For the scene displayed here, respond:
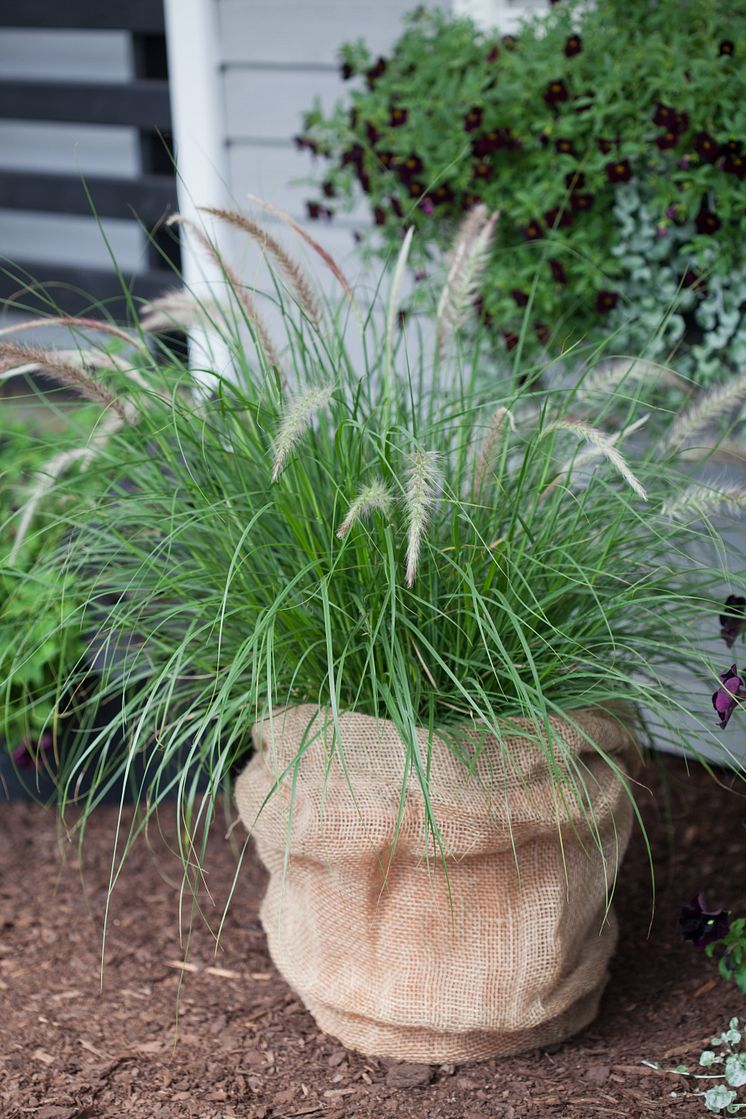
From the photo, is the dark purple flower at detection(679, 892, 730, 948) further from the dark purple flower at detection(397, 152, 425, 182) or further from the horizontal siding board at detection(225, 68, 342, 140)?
the horizontal siding board at detection(225, 68, 342, 140)

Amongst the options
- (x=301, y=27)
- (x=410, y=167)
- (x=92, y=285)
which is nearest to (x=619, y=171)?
(x=410, y=167)

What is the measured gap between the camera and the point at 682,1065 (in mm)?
1723

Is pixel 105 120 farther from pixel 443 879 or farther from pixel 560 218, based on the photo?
pixel 443 879

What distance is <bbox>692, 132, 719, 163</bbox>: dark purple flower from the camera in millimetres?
2357

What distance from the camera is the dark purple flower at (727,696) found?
1597 mm

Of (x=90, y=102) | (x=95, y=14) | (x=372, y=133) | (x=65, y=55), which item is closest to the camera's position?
(x=372, y=133)

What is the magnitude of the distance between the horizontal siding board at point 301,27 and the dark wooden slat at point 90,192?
0.48 m

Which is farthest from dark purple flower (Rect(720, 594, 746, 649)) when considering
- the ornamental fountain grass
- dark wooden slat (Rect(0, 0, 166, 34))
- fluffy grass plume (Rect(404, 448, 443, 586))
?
dark wooden slat (Rect(0, 0, 166, 34))

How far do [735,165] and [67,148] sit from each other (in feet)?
13.4

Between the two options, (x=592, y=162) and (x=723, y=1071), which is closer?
(x=723, y=1071)

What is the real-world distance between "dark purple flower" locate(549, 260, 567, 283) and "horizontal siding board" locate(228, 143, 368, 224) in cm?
138

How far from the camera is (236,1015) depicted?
1.94 m

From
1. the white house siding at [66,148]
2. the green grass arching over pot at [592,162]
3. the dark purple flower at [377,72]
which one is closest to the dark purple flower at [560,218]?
the green grass arching over pot at [592,162]

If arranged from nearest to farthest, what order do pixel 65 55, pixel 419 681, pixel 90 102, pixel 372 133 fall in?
1. pixel 419 681
2. pixel 372 133
3. pixel 90 102
4. pixel 65 55
